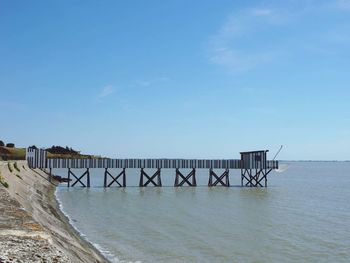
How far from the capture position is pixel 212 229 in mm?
21141

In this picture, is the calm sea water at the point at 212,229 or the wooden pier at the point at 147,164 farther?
the wooden pier at the point at 147,164

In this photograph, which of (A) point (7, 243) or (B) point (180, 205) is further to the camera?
(B) point (180, 205)

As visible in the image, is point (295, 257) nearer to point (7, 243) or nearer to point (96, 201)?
point (7, 243)

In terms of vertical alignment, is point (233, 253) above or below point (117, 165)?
below

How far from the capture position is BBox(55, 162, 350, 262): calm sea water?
52.7 feet

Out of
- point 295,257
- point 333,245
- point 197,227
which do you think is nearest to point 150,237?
point 197,227

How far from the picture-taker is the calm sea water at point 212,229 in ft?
52.7

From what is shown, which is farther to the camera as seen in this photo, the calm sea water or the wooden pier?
the wooden pier

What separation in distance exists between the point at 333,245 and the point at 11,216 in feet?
43.5

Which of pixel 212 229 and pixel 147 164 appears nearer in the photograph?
pixel 212 229

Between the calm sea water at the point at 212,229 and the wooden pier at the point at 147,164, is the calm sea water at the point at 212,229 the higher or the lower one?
the lower one

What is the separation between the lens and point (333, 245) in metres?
18.0

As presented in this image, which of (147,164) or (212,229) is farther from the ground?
(147,164)

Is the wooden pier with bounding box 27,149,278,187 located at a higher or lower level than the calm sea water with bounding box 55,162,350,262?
higher
